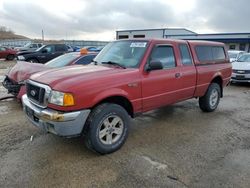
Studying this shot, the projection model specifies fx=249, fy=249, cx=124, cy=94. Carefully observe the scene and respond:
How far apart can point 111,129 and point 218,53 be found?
4.18m

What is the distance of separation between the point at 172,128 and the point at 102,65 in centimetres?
202

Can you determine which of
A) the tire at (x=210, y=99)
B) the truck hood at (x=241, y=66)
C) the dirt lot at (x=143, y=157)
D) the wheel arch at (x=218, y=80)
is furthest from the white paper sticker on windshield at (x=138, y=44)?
the truck hood at (x=241, y=66)

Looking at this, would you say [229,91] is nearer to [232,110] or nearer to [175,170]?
[232,110]

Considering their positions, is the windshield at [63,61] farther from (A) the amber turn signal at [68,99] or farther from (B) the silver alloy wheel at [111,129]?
(A) the amber turn signal at [68,99]

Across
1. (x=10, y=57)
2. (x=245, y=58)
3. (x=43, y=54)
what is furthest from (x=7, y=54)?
(x=245, y=58)

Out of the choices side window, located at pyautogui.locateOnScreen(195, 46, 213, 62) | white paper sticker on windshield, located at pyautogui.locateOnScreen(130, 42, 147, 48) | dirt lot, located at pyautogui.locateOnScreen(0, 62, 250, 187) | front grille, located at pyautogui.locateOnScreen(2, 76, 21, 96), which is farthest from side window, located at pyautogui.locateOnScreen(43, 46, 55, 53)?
white paper sticker on windshield, located at pyautogui.locateOnScreen(130, 42, 147, 48)

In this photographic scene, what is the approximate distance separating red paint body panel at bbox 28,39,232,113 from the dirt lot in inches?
27.3

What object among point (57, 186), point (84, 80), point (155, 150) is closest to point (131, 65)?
point (84, 80)

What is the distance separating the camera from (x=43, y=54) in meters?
17.0

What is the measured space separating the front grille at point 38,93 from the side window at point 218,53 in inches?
183

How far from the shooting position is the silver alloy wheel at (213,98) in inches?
259

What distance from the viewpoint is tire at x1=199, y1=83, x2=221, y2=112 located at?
21.1ft

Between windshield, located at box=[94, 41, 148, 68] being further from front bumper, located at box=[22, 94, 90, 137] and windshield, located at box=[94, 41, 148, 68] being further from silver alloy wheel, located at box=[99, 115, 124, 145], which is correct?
front bumper, located at box=[22, 94, 90, 137]

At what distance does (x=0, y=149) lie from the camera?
423 cm
